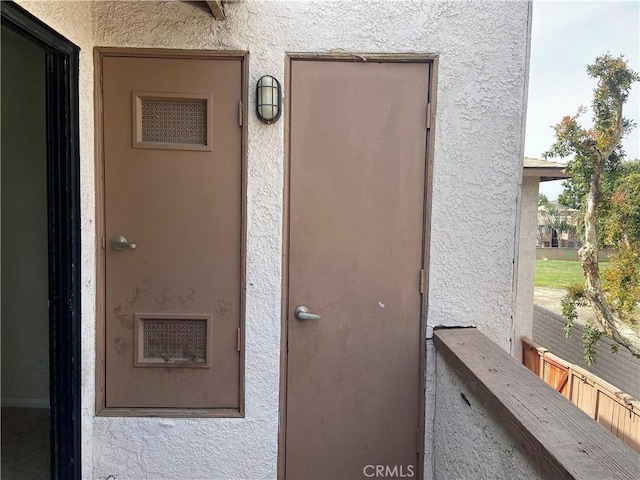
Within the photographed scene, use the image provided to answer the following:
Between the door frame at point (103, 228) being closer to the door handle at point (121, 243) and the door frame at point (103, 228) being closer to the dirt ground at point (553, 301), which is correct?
the door handle at point (121, 243)

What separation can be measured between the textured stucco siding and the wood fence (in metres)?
2.06

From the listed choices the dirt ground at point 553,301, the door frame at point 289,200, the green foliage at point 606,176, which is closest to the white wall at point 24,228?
the door frame at point 289,200

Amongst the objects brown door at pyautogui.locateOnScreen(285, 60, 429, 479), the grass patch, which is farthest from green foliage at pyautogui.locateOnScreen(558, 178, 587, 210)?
brown door at pyautogui.locateOnScreen(285, 60, 429, 479)

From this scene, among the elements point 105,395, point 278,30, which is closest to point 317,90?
point 278,30

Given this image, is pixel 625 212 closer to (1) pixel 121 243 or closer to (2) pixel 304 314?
(2) pixel 304 314

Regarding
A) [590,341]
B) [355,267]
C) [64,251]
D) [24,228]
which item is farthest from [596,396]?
[24,228]

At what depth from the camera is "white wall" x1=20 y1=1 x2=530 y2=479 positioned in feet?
6.46

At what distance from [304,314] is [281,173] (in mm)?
874

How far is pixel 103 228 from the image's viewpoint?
2010 mm

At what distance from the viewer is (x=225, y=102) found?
78.5 inches

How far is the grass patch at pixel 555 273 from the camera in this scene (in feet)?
51.2

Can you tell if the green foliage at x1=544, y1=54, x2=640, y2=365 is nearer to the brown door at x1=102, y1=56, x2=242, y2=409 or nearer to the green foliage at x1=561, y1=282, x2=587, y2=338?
the green foliage at x1=561, y1=282, x2=587, y2=338

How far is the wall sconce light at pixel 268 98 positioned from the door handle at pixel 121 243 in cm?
110

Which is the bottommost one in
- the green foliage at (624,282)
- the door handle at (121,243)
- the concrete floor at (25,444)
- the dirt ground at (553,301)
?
the dirt ground at (553,301)
